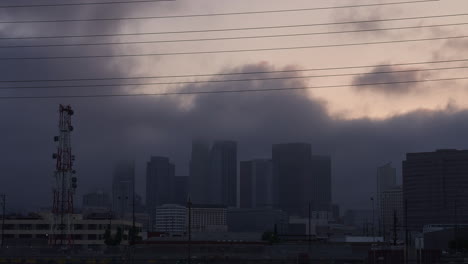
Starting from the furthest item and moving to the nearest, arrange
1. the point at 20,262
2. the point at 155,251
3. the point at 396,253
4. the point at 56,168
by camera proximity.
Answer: the point at 56,168, the point at 155,251, the point at 20,262, the point at 396,253

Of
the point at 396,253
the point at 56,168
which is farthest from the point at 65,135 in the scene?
the point at 396,253

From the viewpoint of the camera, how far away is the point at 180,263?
354 ft

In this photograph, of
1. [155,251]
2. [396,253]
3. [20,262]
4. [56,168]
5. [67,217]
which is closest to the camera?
[396,253]

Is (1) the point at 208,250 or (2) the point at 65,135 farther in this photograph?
(2) the point at 65,135

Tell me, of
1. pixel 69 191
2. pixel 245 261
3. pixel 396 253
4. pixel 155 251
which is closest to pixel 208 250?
pixel 155 251

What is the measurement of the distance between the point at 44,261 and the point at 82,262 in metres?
→ 6.39

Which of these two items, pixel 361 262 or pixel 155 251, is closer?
pixel 361 262

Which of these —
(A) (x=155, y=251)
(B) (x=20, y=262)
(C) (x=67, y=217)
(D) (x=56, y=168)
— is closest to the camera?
(B) (x=20, y=262)

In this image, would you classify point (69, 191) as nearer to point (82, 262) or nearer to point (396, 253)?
point (82, 262)

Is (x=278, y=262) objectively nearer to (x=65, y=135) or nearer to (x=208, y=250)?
(x=208, y=250)

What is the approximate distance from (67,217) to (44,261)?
8860 cm

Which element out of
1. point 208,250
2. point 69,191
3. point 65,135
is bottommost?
point 208,250

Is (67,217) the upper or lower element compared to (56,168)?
lower

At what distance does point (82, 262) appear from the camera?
4190 inches
